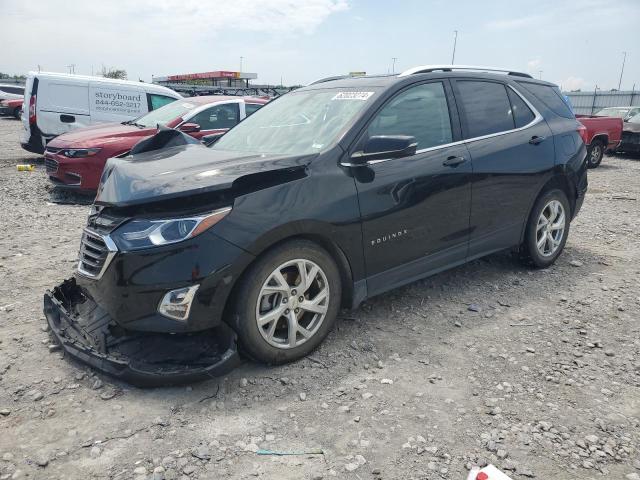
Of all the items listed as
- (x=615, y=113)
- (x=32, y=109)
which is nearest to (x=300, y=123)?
(x=32, y=109)

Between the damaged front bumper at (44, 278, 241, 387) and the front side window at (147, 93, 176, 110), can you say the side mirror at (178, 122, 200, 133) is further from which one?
the damaged front bumper at (44, 278, 241, 387)

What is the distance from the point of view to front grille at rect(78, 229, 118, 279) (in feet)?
8.88

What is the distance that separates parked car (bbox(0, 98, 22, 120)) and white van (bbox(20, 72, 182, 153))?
16647mm

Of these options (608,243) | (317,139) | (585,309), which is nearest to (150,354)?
(317,139)

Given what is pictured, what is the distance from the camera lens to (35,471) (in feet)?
7.18

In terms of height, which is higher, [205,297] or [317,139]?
[317,139]

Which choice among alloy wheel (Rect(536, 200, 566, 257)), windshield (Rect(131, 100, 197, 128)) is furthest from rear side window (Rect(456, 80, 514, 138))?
windshield (Rect(131, 100, 197, 128))

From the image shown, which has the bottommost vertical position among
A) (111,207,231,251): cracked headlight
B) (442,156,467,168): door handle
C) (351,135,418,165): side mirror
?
(111,207,231,251): cracked headlight

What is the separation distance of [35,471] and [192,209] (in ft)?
4.56

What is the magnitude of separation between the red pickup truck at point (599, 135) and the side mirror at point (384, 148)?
11.6 metres

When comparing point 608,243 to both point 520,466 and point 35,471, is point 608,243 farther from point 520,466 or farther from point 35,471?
point 35,471

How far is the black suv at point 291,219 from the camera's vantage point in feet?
8.76

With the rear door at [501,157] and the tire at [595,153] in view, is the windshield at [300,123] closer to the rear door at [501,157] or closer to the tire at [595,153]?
the rear door at [501,157]

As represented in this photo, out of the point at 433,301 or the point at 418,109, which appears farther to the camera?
the point at 433,301
